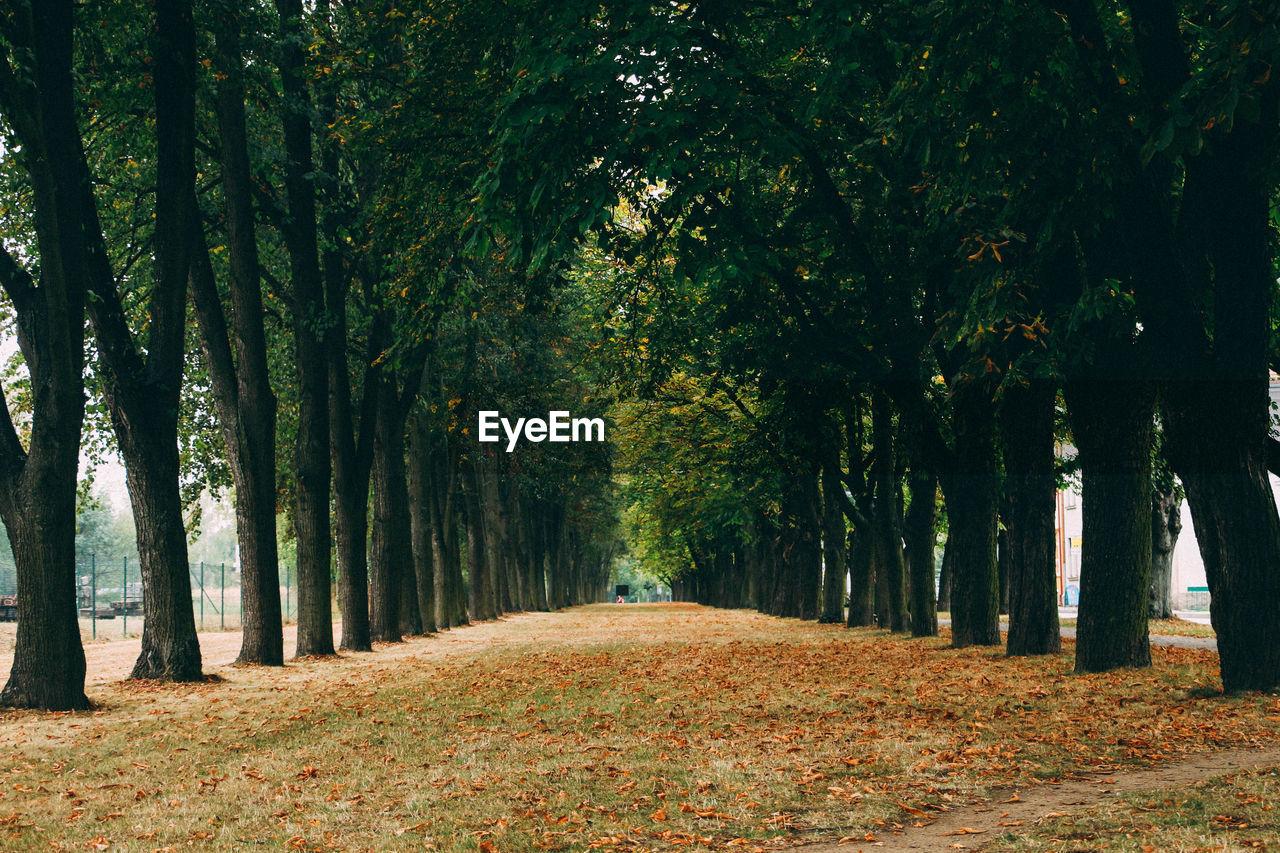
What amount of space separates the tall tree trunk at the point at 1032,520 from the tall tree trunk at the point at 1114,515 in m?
3.32

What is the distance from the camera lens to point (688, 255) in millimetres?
12258

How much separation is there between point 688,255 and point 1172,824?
761 centimetres

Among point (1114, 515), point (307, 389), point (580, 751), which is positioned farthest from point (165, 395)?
point (1114, 515)

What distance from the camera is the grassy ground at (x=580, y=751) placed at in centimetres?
692

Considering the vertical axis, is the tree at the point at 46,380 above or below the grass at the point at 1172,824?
above

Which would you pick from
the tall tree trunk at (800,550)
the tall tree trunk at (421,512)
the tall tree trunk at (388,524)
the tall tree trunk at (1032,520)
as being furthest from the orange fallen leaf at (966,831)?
the tall tree trunk at (800,550)

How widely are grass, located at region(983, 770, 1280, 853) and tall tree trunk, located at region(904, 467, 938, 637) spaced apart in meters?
16.1

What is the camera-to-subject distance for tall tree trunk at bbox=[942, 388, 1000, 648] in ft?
63.3

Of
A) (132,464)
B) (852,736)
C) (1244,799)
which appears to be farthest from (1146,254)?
(132,464)

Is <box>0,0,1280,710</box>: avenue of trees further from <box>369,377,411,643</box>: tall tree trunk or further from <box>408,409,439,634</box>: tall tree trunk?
<box>408,409,439,634</box>: tall tree trunk

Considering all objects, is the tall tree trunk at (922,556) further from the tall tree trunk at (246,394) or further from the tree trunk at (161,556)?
the tree trunk at (161,556)

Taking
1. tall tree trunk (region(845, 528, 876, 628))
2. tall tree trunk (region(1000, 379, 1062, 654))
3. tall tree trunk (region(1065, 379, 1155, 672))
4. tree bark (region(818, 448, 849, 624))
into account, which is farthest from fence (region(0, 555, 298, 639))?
tall tree trunk (region(1065, 379, 1155, 672))

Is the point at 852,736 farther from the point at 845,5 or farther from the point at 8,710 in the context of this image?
the point at 8,710

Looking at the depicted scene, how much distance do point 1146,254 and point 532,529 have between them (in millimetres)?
50070
